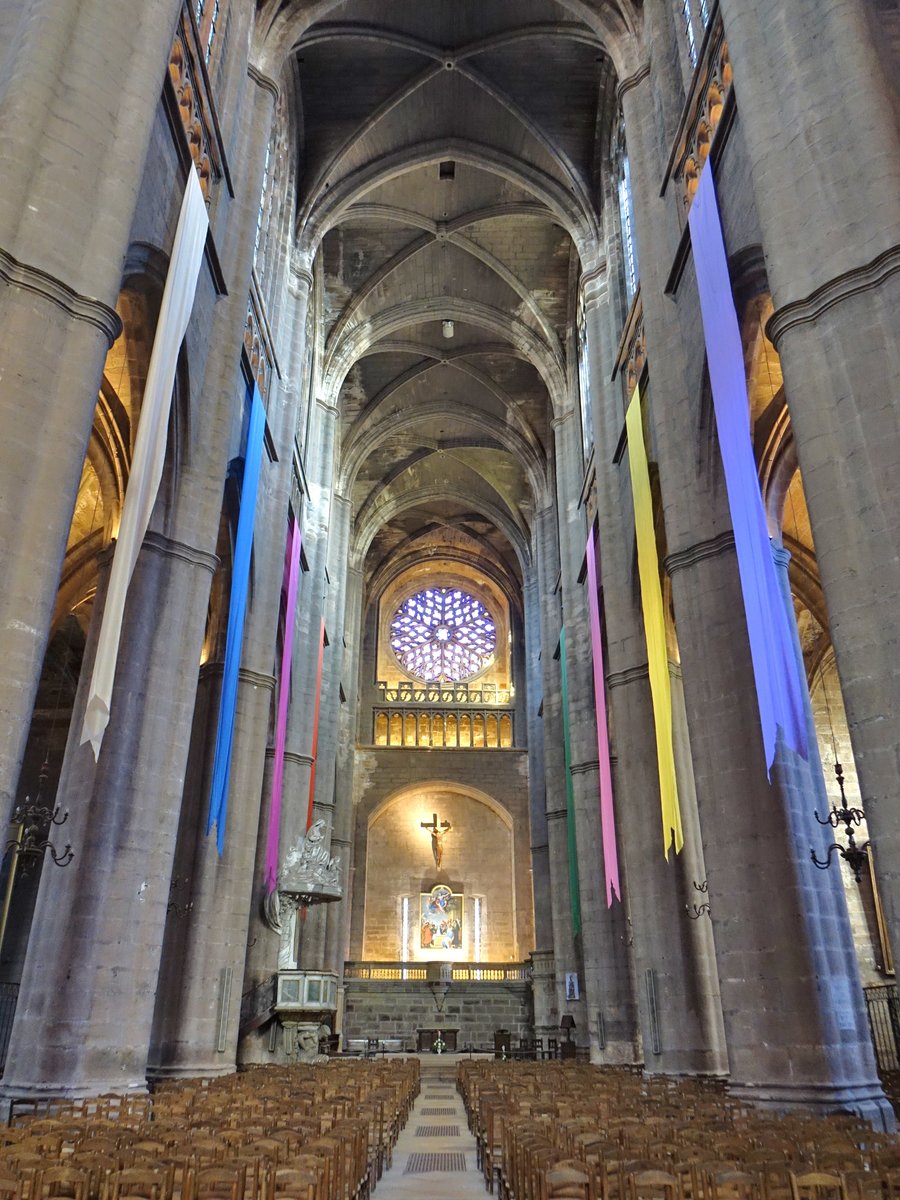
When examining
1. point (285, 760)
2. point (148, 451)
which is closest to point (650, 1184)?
point (148, 451)

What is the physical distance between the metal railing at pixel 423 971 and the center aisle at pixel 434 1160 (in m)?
14.3

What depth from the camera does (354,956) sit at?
3095 cm

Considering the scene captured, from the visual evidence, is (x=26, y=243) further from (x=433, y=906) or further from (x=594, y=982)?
(x=433, y=906)

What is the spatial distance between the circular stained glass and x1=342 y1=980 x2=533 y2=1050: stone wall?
465 inches

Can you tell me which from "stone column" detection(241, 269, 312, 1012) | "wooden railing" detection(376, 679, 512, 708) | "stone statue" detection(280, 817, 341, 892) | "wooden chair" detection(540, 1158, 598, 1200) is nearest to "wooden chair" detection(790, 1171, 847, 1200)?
"wooden chair" detection(540, 1158, 598, 1200)

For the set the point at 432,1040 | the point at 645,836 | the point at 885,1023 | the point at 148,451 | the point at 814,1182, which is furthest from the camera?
the point at 432,1040

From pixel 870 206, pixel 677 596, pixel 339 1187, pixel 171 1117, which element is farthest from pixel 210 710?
pixel 870 206

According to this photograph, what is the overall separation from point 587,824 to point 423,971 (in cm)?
1224

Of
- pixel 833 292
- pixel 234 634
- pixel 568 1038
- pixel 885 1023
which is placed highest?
pixel 833 292

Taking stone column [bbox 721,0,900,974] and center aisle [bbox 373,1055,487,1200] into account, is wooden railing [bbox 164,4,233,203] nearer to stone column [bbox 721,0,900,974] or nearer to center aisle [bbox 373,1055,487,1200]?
stone column [bbox 721,0,900,974]

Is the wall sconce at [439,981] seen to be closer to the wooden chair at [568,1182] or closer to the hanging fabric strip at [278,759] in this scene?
the hanging fabric strip at [278,759]

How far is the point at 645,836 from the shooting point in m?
14.0

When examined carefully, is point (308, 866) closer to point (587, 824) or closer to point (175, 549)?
point (587, 824)

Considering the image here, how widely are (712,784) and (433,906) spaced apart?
2366cm
